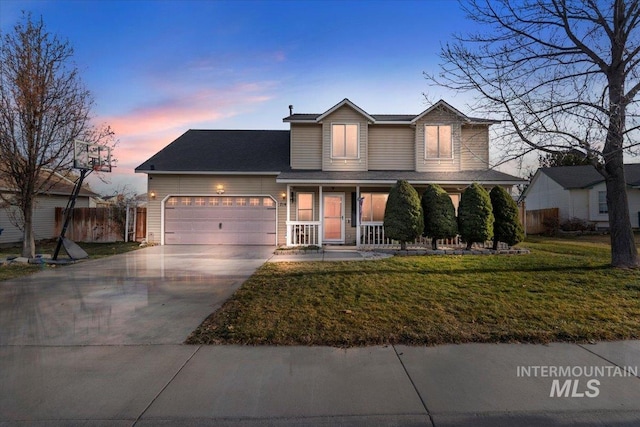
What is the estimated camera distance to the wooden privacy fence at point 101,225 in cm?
1597

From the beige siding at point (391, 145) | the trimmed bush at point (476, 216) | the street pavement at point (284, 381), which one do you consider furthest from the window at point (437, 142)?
the street pavement at point (284, 381)

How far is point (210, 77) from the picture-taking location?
13039mm

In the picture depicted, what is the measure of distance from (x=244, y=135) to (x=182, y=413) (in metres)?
15.9

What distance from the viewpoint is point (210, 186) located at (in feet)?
48.2

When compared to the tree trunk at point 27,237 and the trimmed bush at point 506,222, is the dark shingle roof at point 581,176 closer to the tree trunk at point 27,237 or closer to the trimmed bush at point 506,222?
the trimmed bush at point 506,222

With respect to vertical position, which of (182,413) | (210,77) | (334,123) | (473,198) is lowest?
(182,413)

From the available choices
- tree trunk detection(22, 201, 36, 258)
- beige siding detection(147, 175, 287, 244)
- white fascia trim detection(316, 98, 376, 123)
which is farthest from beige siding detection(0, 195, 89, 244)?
white fascia trim detection(316, 98, 376, 123)

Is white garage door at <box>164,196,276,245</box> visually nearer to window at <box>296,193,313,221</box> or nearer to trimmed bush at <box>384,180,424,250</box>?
window at <box>296,193,313,221</box>

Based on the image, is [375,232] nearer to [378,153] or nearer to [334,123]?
[378,153]

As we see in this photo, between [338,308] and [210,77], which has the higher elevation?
[210,77]

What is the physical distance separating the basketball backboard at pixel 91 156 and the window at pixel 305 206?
693 centimetres

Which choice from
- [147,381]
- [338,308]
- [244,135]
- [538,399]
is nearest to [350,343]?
[338,308]

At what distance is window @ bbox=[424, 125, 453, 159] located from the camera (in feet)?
47.3

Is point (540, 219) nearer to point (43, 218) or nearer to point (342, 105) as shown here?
point (342, 105)
